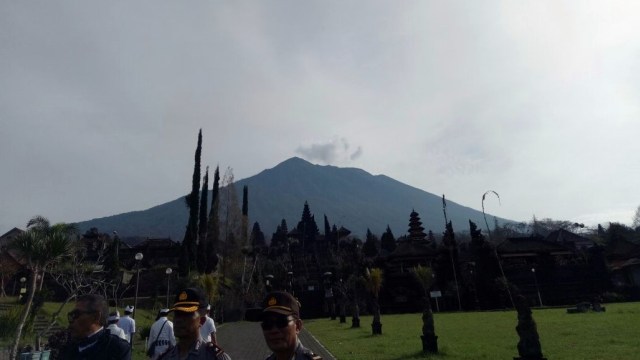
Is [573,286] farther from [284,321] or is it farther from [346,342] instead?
[284,321]

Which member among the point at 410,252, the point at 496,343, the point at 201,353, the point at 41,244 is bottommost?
the point at 496,343

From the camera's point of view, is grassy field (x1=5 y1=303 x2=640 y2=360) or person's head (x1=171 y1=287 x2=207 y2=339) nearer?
person's head (x1=171 y1=287 x2=207 y2=339)

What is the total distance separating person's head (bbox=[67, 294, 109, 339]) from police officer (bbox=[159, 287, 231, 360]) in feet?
Result: 2.92

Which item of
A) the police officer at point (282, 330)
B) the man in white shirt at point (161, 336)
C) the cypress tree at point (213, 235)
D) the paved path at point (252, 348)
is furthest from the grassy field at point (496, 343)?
the cypress tree at point (213, 235)

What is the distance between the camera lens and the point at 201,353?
126 inches

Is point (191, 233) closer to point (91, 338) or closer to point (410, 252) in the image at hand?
point (410, 252)

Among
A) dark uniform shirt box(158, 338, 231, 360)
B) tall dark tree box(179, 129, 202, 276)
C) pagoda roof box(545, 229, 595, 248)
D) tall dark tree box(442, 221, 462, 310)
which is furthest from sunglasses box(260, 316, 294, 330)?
pagoda roof box(545, 229, 595, 248)

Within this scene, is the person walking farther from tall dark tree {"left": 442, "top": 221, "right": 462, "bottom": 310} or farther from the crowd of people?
tall dark tree {"left": 442, "top": 221, "right": 462, "bottom": 310}

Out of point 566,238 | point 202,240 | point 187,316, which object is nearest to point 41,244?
point 187,316

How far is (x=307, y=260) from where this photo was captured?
55188 millimetres

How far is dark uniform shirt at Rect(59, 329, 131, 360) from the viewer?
11.5 ft

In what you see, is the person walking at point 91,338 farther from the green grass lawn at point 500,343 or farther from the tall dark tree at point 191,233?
the tall dark tree at point 191,233

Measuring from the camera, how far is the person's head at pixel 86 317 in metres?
3.61

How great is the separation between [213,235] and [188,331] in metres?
41.0
